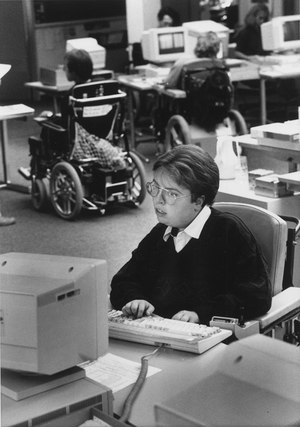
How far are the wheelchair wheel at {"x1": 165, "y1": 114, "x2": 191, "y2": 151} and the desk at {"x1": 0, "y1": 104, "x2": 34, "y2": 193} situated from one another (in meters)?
1.15

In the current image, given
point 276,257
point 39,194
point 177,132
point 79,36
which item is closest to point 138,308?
point 276,257

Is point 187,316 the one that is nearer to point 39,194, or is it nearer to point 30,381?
point 30,381

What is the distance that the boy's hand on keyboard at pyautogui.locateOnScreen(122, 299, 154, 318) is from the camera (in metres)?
2.35

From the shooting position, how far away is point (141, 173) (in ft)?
19.3

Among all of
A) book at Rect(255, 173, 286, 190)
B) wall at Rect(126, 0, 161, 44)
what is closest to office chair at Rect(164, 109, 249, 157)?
book at Rect(255, 173, 286, 190)

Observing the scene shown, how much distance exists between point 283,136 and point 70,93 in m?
1.96

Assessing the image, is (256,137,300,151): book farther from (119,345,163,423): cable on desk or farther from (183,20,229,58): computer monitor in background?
(183,20,229,58): computer monitor in background

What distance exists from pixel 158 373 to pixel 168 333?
0.56 ft

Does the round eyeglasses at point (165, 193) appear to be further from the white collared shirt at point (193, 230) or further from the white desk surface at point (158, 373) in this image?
the white desk surface at point (158, 373)

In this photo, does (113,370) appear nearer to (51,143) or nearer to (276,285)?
(276,285)

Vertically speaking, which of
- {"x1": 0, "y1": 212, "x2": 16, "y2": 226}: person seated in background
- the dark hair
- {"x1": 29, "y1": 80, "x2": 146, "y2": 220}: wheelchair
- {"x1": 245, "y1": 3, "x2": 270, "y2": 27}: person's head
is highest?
{"x1": 245, "y1": 3, "x2": 270, "y2": 27}: person's head

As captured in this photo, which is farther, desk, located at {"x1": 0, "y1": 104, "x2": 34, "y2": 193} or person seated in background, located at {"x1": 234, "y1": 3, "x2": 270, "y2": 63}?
person seated in background, located at {"x1": 234, "y1": 3, "x2": 270, "y2": 63}

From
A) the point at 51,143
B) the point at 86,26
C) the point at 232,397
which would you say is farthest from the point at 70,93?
the point at 86,26

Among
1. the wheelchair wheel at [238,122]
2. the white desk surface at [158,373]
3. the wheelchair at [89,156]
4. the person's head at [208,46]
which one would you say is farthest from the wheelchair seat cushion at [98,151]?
the white desk surface at [158,373]
